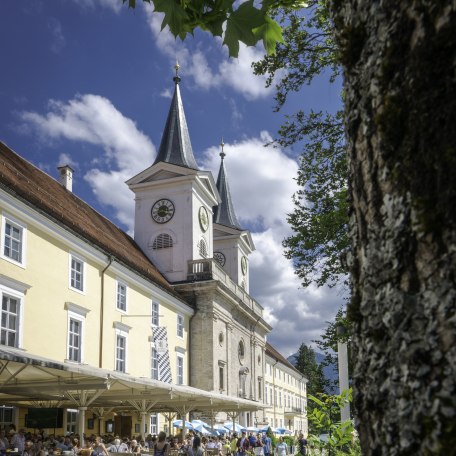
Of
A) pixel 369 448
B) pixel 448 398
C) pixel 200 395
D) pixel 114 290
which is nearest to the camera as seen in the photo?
pixel 448 398

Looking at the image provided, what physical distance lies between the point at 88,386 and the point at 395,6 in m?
16.8

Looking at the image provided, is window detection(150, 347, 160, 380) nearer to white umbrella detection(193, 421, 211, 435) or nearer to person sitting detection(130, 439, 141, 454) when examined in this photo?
white umbrella detection(193, 421, 211, 435)

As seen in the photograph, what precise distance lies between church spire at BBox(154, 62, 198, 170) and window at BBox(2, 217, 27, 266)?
21.6m

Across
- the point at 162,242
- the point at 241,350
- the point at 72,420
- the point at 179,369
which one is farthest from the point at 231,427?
the point at 72,420

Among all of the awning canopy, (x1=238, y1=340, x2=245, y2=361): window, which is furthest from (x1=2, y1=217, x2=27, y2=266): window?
(x1=238, y1=340, x2=245, y2=361): window

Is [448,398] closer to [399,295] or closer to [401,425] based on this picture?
[401,425]

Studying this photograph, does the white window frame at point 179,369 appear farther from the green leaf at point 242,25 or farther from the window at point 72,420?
the green leaf at point 242,25

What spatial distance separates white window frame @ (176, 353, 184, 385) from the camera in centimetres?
3525

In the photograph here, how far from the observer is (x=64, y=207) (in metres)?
27.9

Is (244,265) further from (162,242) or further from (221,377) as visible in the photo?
(221,377)

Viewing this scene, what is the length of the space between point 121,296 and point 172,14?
2599 cm

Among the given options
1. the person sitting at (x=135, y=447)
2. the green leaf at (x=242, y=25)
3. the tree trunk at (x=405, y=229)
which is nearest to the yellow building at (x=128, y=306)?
the person sitting at (x=135, y=447)

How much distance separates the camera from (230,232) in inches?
2103

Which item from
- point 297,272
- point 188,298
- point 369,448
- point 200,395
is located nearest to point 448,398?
point 369,448
